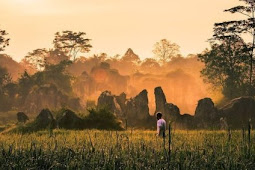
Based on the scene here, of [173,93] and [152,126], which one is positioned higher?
[173,93]

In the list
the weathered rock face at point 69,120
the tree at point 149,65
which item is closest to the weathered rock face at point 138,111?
the weathered rock face at point 69,120

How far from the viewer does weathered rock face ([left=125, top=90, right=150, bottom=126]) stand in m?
42.3

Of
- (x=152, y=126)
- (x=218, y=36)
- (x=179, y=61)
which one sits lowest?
(x=152, y=126)

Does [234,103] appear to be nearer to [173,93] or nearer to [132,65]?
[173,93]

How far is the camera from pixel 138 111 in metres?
43.5

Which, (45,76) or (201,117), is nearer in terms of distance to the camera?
(201,117)

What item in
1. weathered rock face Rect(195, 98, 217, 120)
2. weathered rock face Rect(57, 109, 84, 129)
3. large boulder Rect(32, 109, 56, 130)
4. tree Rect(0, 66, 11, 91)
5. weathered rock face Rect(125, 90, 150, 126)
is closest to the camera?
large boulder Rect(32, 109, 56, 130)

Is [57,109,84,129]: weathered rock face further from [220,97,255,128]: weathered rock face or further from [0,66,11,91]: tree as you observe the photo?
[0,66,11,91]: tree

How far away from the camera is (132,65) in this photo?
128875 millimetres

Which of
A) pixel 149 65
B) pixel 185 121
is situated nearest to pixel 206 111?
pixel 185 121

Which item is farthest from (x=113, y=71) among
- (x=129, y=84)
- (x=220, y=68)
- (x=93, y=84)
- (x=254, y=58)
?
(x=254, y=58)

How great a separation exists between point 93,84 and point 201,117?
4963cm

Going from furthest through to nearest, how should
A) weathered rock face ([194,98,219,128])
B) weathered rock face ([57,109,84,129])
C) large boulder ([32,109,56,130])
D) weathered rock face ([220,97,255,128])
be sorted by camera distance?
weathered rock face ([220,97,255,128]) → weathered rock face ([194,98,219,128]) → weathered rock face ([57,109,84,129]) → large boulder ([32,109,56,130])

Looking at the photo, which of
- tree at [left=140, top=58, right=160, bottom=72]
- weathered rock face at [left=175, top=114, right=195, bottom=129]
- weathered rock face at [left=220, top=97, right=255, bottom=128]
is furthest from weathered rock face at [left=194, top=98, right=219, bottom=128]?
tree at [left=140, top=58, right=160, bottom=72]
